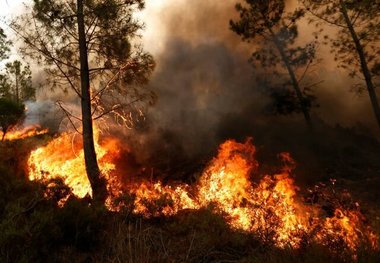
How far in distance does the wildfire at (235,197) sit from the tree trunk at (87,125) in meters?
0.45

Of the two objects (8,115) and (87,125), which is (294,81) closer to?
(87,125)

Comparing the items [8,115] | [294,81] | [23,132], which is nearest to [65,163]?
[294,81]

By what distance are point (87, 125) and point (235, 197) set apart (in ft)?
17.1

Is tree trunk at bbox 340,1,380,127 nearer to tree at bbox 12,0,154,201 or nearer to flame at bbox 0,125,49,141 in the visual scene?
tree at bbox 12,0,154,201

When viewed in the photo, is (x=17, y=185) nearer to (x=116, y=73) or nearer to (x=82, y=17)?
(x=116, y=73)

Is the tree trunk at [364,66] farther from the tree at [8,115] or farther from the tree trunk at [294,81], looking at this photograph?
the tree at [8,115]

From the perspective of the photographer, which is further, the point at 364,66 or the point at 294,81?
Answer: the point at 294,81

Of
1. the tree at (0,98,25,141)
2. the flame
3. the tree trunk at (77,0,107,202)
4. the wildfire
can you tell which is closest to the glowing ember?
the wildfire

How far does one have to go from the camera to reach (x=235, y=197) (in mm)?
11617

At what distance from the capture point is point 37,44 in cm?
1152

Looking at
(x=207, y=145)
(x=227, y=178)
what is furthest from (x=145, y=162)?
(x=227, y=178)

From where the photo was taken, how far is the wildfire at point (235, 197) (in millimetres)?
7314

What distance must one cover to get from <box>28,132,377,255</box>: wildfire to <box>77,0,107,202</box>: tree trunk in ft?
1.47

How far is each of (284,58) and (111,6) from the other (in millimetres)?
12346
